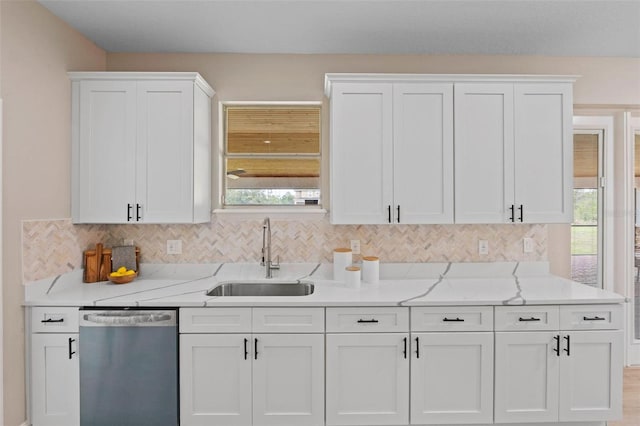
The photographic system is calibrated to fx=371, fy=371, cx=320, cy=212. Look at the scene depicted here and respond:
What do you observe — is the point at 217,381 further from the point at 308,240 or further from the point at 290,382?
the point at 308,240

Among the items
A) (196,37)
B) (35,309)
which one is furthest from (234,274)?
(196,37)

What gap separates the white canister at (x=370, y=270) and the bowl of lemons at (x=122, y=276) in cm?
171

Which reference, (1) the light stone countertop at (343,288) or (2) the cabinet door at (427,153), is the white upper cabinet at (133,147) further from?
(2) the cabinet door at (427,153)

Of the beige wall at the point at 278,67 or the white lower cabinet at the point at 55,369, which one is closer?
the white lower cabinet at the point at 55,369

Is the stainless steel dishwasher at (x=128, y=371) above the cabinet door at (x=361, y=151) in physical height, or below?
below

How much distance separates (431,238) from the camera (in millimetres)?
3000

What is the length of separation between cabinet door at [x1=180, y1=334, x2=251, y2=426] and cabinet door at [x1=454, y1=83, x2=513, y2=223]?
174cm

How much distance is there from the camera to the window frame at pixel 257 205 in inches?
118

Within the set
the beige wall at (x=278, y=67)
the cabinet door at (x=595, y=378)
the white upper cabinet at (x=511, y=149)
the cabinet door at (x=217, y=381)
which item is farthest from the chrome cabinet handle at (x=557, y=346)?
the beige wall at (x=278, y=67)

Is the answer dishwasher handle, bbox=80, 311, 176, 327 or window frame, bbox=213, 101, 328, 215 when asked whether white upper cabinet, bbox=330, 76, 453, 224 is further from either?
dishwasher handle, bbox=80, 311, 176, 327

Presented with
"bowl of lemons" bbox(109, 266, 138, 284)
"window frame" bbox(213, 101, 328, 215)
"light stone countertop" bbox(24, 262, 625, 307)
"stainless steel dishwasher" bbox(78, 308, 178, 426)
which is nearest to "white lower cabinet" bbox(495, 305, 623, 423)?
"light stone countertop" bbox(24, 262, 625, 307)

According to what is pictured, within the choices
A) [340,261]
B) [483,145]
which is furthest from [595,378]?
[340,261]

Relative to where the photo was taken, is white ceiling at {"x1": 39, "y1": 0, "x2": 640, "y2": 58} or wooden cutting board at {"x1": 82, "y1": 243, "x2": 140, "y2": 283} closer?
white ceiling at {"x1": 39, "y1": 0, "x2": 640, "y2": 58}

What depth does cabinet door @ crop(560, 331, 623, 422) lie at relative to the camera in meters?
2.29
